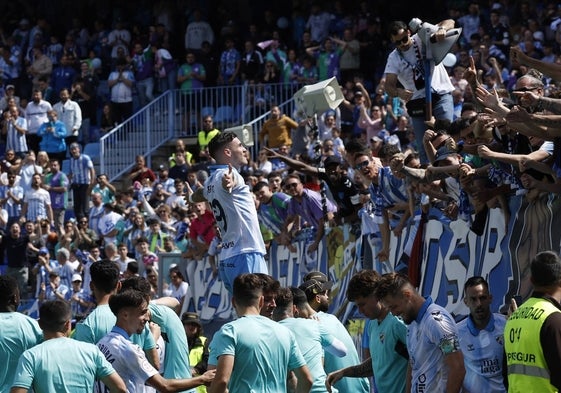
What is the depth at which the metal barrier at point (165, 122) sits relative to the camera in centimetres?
2875

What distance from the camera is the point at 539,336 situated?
853 centimetres

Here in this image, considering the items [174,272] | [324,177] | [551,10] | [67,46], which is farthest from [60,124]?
[324,177]

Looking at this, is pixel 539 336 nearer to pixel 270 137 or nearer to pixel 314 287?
pixel 314 287

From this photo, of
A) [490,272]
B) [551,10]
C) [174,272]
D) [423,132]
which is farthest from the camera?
[551,10]

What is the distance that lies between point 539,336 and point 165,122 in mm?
22385

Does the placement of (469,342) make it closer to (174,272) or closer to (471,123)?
(471,123)

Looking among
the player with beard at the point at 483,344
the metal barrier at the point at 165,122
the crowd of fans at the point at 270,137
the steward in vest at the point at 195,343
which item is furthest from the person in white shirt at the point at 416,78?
the metal barrier at the point at 165,122

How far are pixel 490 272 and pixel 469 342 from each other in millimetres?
1578

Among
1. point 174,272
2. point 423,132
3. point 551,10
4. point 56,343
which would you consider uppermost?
point 551,10

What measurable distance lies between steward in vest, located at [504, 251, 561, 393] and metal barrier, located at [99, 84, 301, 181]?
19.8 meters

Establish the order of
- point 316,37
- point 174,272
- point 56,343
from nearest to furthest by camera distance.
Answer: point 56,343
point 174,272
point 316,37

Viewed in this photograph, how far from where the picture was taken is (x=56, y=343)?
30.3 feet

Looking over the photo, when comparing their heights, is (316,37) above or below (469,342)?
above

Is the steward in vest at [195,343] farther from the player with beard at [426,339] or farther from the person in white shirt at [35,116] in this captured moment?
the person in white shirt at [35,116]
